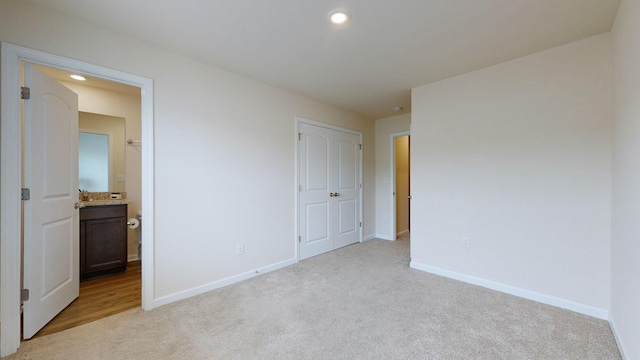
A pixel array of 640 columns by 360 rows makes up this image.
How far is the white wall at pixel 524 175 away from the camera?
7.03 ft

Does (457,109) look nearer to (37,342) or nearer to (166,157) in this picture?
(166,157)

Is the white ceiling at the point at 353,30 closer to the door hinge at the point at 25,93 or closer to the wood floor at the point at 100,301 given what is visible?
the door hinge at the point at 25,93

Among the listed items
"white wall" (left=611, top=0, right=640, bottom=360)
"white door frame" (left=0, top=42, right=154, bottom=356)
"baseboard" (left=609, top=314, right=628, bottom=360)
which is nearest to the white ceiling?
"white wall" (left=611, top=0, right=640, bottom=360)

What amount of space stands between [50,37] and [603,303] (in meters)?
4.84

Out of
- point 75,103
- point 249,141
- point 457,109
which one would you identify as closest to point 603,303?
point 457,109

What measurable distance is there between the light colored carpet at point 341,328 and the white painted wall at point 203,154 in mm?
419

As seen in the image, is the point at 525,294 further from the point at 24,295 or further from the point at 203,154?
the point at 24,295

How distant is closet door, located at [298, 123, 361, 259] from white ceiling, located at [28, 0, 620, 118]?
3.89 ft

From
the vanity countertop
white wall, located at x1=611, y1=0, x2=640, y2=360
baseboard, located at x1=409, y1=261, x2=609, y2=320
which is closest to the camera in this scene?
white wall, located at x1=611, y1=0, x2=640, y2=360

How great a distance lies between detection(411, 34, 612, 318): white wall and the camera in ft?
7.03

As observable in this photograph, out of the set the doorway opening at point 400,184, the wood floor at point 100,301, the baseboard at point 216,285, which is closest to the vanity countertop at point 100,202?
the wood floor at point 100,301

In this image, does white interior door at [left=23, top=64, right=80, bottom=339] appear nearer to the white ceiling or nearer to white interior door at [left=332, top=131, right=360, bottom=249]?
the white ceiling

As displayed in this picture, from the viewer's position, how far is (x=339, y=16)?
73.3 inches

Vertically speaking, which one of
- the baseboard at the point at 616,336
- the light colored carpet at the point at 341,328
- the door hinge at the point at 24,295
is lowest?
the light colored carpet at the point at 341,328
